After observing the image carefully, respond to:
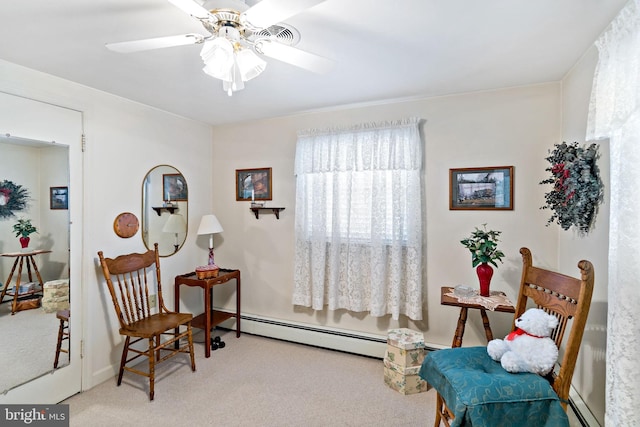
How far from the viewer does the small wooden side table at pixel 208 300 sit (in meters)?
2.93

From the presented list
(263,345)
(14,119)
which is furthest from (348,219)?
(14,119)

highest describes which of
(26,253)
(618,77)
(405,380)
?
(618,77)

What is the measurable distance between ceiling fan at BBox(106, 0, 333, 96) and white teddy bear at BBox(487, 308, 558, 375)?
65.6 inches

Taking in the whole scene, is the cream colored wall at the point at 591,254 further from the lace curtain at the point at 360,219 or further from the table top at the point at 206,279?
the table top at the point at 206,279

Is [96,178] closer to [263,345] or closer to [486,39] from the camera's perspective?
[263,345]

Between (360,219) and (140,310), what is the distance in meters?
2.11

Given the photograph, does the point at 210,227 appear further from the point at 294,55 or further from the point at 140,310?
the point at 294,55

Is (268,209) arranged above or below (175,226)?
above

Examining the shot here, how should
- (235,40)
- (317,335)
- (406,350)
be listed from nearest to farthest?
(235,40) < (406,350) < (317,335)

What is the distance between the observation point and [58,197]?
2283mm

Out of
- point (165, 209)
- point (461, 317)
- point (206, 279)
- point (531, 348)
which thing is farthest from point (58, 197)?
point (531, 348)

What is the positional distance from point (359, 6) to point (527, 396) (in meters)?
1.94

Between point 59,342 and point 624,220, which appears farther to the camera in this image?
point 59,342

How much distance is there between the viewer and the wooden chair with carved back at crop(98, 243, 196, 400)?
238 centimetres
